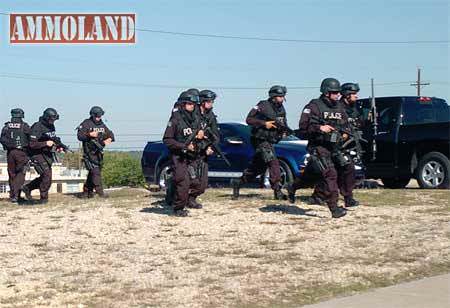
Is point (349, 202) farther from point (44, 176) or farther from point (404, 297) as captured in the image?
point (44, 176)

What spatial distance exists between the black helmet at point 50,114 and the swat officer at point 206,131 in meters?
3.30

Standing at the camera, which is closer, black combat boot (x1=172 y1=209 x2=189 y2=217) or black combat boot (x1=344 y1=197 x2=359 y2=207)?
black combat boot (x1=172 y1=209 x2=189 y2=217)

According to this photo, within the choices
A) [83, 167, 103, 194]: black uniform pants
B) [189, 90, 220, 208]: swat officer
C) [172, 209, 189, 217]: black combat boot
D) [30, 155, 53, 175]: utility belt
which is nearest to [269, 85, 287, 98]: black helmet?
[189, 90, 220, 208]: swat officer

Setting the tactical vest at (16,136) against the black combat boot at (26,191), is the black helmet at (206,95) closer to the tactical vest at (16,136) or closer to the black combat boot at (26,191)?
the tactical vest at (16,136)

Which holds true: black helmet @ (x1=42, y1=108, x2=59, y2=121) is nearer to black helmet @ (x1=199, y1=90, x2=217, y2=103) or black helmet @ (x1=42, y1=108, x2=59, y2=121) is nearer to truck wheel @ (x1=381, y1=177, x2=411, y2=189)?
black helmet @ (x1=199, y1=90, x2=217, y2=103)

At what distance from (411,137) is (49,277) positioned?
909 cm

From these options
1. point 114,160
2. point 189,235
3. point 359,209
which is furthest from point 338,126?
point 114,160

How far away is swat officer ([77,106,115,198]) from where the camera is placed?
1466 centimetres

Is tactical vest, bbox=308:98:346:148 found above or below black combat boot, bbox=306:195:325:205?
above

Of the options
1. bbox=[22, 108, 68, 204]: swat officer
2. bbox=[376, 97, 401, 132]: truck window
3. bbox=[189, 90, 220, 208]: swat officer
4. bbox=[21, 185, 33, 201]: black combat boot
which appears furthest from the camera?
bbox=[376, 97, 401, 132]: truck window

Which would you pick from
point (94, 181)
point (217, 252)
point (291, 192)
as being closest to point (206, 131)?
point (291, 192)

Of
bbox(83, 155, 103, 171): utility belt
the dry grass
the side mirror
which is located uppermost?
the side mirror

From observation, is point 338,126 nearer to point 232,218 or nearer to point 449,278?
point 232,218

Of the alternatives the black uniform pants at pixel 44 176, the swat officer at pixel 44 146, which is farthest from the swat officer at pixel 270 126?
the black uniform pants at pixel 44 176
